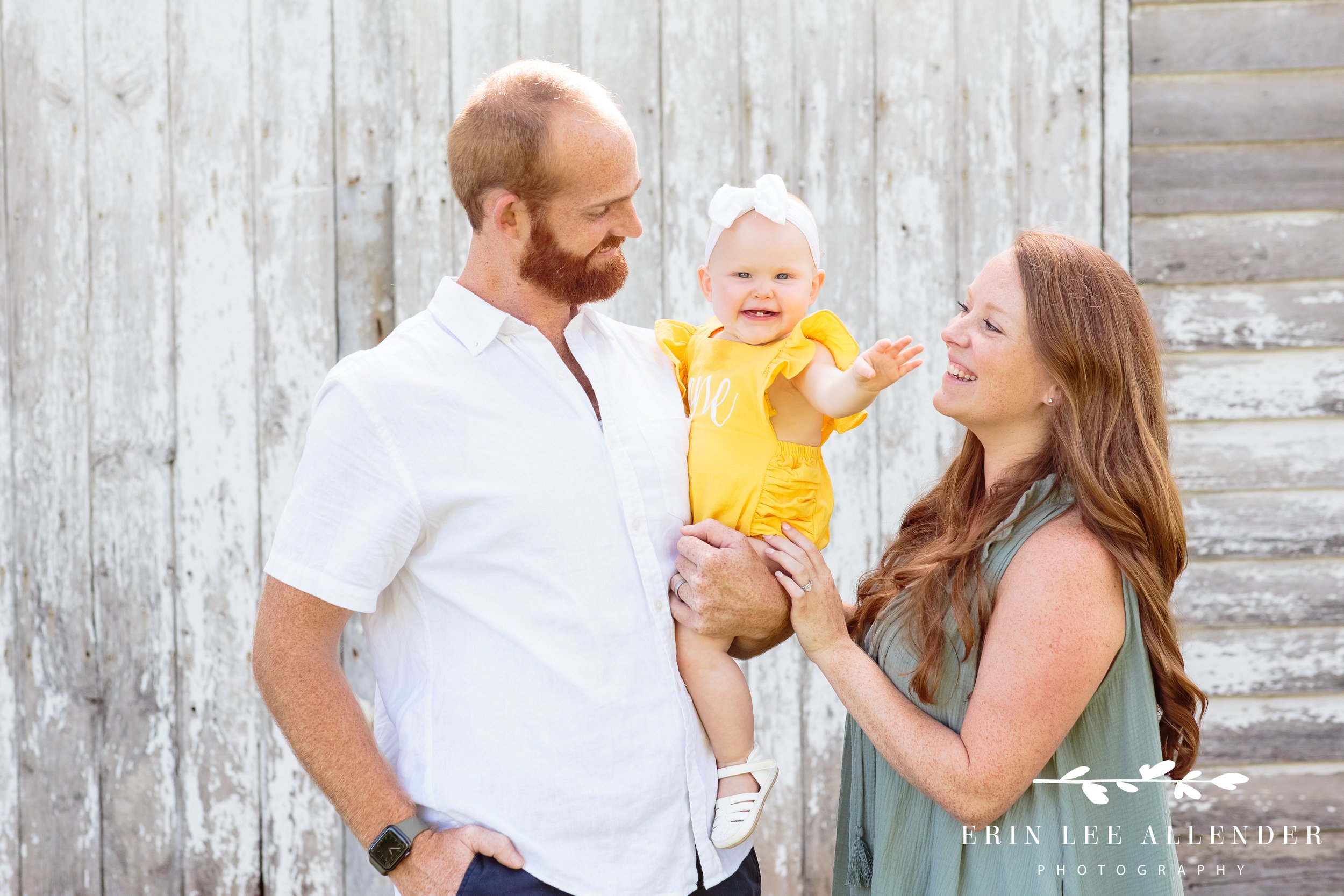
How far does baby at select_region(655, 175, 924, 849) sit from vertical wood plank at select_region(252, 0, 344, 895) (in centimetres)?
126

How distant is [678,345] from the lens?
204 cm

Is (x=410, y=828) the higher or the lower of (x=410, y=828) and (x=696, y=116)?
the lower

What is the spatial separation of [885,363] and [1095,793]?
700 millimetres

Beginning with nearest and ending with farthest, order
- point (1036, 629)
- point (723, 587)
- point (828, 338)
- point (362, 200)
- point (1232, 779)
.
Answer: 1. point (1036, 629)
2. point (723, 587)
3. point (828, 338)
4. point (1232, 779)
5. point (362, 200)

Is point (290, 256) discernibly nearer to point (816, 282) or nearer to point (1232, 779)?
point (816, 282)

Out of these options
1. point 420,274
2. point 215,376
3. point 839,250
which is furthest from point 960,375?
point 215,376

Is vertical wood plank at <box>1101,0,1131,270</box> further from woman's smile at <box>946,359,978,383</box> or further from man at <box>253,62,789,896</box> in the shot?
man at <box>253,62,789,896</box>

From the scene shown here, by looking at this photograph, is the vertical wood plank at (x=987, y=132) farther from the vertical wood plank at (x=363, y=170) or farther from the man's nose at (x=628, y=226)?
the vertical wood plank at (x=363, y=170)

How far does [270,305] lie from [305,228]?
0.22 meters

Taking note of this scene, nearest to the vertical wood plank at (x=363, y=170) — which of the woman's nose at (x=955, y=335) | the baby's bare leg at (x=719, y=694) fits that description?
the baby's bare leg at (x=719, y=694)

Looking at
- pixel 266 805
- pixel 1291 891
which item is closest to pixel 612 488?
pixel 266 805

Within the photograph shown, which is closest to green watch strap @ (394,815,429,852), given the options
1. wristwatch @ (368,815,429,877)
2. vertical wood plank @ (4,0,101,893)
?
wristwatch @ (368,815,429,877)

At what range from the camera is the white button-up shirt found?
1558 millimetres

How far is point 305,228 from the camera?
287 centimetres
